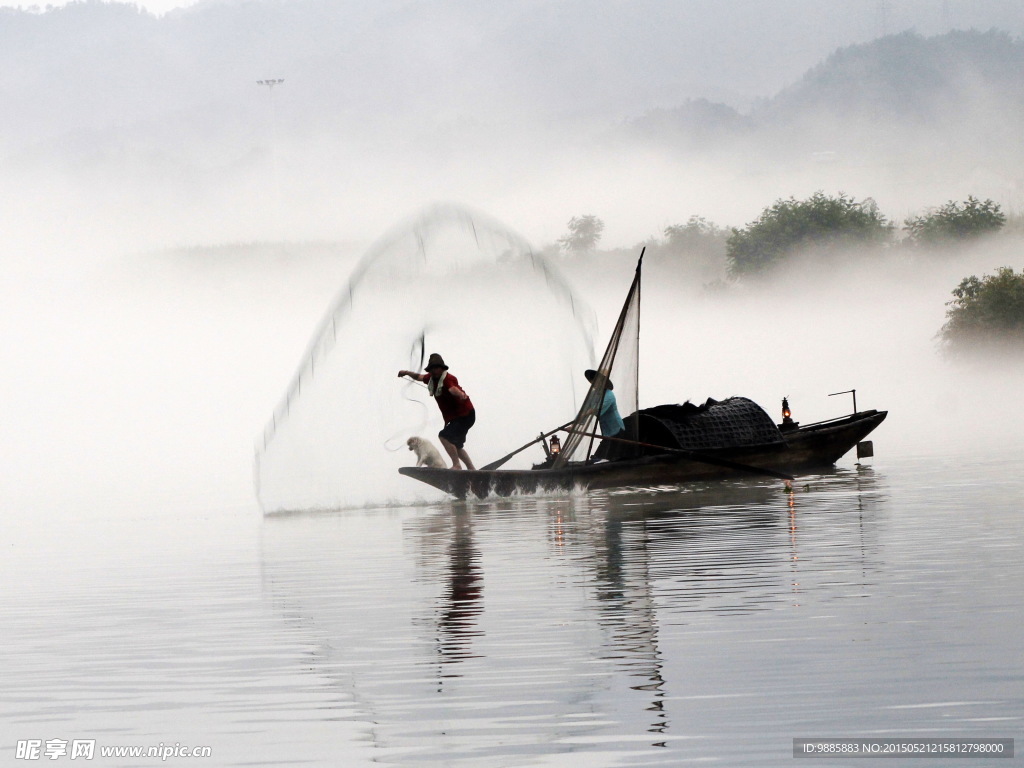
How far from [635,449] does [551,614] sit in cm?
1527

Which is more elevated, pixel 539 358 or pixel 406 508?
pixel 539 358

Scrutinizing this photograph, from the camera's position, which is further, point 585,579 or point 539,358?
point 539,358

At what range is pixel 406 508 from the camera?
28719 mm

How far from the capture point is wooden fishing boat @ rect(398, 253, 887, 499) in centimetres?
2800

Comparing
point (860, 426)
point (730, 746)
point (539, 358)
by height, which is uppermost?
point (539, 358)

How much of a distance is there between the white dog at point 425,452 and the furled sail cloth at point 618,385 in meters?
2.04

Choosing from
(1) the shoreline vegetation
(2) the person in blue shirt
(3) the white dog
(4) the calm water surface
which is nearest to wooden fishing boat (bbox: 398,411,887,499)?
(3) the white dog

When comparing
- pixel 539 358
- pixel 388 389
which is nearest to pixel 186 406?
pixel 539 358

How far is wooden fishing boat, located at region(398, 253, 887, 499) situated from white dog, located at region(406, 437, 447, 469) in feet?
1.30

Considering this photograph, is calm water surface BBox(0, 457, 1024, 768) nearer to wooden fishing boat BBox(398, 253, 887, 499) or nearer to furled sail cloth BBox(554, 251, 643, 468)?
wooden fishing boat BBox(398, 253, 887, 499)

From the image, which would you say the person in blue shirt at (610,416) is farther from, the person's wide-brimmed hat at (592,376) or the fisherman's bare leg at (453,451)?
the fisherman's bare leg at (453,451)

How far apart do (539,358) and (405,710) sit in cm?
9114

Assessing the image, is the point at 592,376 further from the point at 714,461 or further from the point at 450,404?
the point at 714,461

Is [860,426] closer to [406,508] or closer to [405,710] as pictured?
[406,508]
